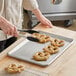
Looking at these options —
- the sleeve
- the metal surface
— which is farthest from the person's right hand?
the metal surface

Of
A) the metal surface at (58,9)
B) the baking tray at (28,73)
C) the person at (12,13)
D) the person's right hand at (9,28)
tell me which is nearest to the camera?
the baking tray at (28,73)

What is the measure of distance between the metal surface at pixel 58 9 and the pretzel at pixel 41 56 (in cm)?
109

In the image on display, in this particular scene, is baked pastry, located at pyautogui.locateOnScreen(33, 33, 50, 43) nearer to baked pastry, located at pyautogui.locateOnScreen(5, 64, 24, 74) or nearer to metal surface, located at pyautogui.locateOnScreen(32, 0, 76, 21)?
baked pastry, located at pyautogui.locateOnScreen(5, 64, 24, 74)

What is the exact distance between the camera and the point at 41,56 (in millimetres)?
1202

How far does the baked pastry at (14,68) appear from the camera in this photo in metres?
1.10

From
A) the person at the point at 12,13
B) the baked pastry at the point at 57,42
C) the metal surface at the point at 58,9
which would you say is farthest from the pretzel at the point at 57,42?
the metal surface at the point at 58,9

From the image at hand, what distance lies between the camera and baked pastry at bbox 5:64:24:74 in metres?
1.10

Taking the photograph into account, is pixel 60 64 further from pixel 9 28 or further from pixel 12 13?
pixel 12 13

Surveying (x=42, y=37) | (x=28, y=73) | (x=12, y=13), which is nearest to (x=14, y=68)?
(x=28, y=73)

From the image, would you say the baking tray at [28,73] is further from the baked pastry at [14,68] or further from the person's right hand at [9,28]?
the person's right hand at [9,28]

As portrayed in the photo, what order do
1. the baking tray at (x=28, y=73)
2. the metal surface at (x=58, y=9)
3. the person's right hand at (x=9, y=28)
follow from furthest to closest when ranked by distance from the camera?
the metal surface at (x=58, y=9) < the person's right hand at (x=9, y=28) < the baking tray at (x=28, y=73)

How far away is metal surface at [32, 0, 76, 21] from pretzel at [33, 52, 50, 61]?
3.57ft

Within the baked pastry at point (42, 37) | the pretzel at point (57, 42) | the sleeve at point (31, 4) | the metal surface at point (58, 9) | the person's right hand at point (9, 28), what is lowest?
the metal surface at point (58, 9)

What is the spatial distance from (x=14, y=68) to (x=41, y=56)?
15cm
